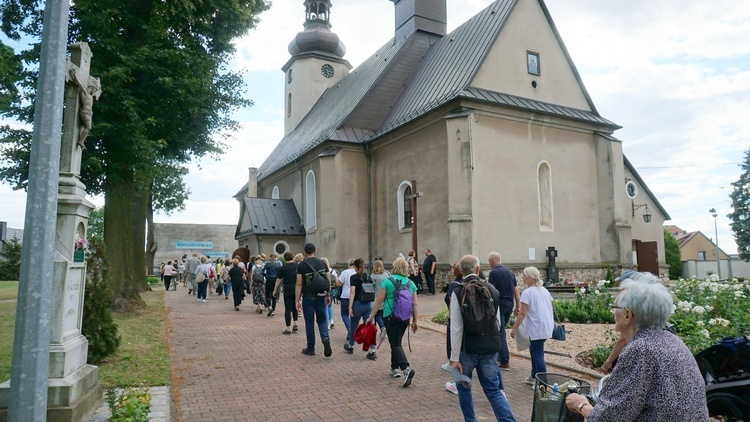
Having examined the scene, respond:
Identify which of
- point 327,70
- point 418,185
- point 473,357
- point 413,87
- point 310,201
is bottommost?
point 473,357

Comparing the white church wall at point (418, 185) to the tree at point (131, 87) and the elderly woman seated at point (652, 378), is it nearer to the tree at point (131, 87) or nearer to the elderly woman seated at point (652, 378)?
the tree at point (131, 87)

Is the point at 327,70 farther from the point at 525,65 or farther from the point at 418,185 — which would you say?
the point at 525,65

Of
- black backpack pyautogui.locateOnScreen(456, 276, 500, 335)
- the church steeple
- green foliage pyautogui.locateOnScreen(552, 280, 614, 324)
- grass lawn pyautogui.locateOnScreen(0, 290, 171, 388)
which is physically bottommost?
grass lawn pyautogui.locateOnScreen(0, 290, 171, 388)

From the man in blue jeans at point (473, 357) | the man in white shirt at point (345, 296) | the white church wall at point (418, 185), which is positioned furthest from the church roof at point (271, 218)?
the man in blue jeans at point (473, 357)

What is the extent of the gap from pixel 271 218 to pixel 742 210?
3749cm

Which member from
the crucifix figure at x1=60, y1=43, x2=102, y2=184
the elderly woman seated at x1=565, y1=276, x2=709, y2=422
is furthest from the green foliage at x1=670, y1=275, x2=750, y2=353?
the crucifix figure at x1=60, y1=43, x2=102, y2=184

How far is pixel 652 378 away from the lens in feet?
8.23

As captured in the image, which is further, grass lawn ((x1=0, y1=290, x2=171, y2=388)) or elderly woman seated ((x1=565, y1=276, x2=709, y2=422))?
grass lawn ((x1=0, y1=290, x2=171, y2=388))

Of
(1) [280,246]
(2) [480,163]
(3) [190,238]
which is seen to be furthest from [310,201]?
(3) [190,238]

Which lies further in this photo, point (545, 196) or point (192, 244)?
point (192, 244)

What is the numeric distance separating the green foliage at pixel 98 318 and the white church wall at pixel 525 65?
16839 mm

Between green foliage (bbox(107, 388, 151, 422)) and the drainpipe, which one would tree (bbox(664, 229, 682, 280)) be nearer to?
the drainpipe

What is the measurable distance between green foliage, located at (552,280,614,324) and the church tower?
1246 inches

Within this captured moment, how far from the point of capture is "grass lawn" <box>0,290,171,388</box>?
22.4 ft
